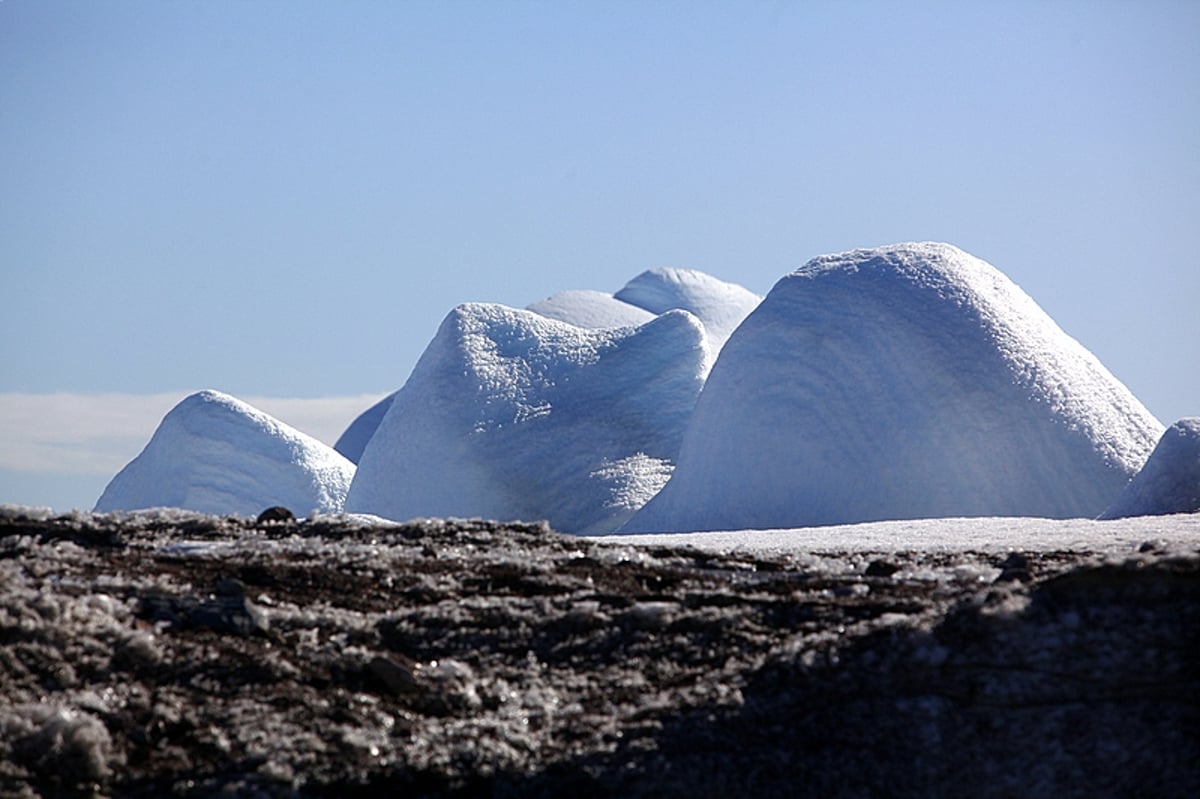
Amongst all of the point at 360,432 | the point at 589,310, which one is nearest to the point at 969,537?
the point at 589,310

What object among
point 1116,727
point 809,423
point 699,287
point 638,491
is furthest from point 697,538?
point 699,287

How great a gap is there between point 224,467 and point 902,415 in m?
10.9

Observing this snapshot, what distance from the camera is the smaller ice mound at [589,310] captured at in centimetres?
2586

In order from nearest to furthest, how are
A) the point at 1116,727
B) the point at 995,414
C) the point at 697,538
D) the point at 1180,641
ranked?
the point at 1116,727 → the point at 1180,641 → the point at 697,538 → the point at 995,414

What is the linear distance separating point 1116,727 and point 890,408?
10851 mm

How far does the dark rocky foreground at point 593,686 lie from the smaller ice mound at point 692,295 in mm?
22746

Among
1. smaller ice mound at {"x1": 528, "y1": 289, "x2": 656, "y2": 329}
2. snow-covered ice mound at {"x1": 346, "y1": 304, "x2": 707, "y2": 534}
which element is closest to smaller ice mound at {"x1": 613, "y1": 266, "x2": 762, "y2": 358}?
smaller ice mound at {"x1": 528, "y1": 289, "x2": 656, "y2": 329}

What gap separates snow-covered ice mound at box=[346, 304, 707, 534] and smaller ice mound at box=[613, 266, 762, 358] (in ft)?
28.2

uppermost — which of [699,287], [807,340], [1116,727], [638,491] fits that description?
[699,287]

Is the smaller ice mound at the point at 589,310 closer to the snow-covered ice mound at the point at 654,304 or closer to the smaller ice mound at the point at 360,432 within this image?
the snow-covered ice mound at the point at 654,304

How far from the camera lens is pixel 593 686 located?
5.05 m

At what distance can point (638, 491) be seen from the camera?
18172 mm

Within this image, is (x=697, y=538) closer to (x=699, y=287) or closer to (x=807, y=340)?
(x=807, y=340)

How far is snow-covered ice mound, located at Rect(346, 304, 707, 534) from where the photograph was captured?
18.2m
